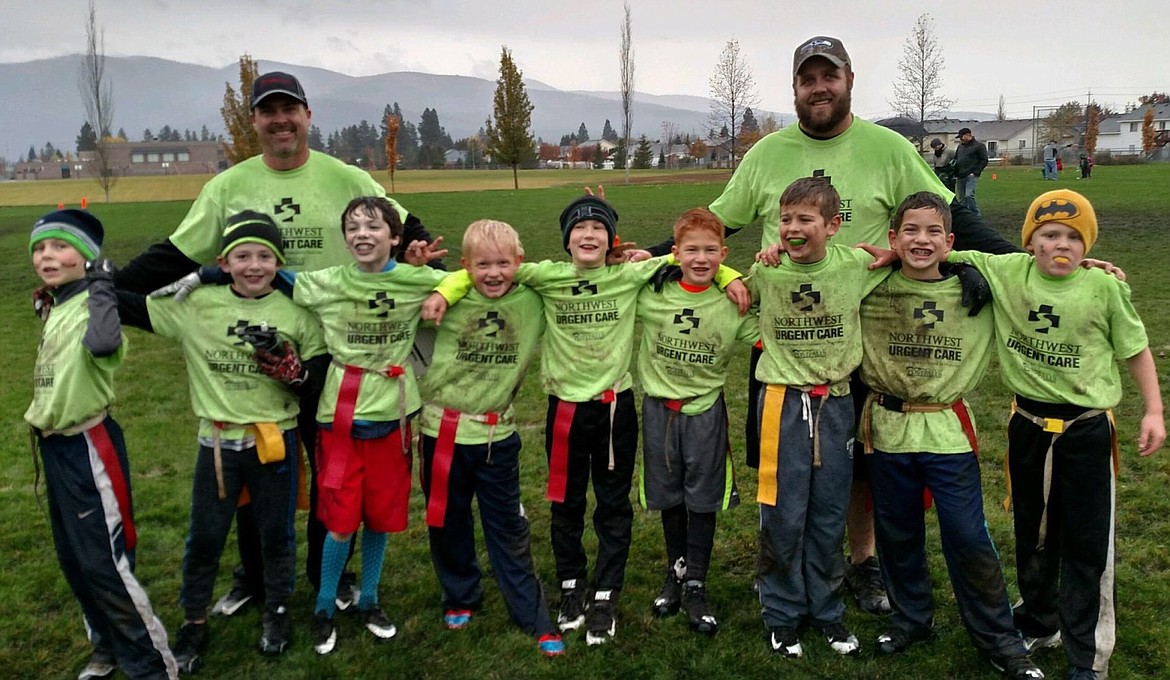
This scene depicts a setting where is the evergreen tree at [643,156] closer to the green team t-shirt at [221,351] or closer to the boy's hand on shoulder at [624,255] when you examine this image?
the boy's hand on shoulder at [624,255]

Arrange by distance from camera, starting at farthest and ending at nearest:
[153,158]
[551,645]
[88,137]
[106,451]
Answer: [153,158]
[88,137]
[551,645]
[106,451]

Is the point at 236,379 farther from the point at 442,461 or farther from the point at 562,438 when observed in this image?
the point at 562,438

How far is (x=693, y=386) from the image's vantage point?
397cm

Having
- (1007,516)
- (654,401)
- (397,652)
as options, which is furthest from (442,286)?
(1007,516)

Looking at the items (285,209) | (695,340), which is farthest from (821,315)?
(285,209)

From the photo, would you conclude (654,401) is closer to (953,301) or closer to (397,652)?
(953,301)

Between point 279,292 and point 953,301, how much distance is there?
3124mm

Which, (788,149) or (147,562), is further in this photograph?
(147,562)

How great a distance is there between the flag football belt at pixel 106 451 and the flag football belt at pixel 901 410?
342 cm

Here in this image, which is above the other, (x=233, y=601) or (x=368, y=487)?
(x=368, y=487)

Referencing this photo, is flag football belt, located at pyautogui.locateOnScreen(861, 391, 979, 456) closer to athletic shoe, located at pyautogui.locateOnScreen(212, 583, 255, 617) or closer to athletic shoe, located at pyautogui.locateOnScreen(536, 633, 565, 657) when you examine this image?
athletic shoe, located at pyautogui.locateOnScreen(536, 633, 565, 657)

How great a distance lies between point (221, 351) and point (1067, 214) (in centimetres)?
378

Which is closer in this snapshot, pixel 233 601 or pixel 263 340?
pixel 263 340

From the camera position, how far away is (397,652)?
13.0 ft
